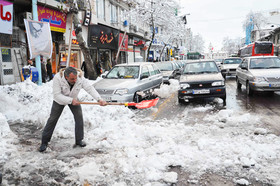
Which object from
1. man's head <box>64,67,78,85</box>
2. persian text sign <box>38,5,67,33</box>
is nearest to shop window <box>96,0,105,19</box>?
persian text sign <box>38,5,67,33</box>

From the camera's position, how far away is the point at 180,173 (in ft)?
11.0

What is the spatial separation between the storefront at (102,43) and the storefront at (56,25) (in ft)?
10.3

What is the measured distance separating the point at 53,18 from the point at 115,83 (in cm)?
907

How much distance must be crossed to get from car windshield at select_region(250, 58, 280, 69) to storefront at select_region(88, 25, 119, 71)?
11.8 m

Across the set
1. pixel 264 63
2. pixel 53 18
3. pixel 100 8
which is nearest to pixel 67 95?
pixel 264 63

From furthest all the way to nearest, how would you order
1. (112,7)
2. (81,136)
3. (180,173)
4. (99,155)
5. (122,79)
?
(112,7), (122,79), (81,136), (99,155), (180,173)

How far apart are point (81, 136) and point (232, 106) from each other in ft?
17.9

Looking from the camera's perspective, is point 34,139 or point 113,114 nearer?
point 34,139

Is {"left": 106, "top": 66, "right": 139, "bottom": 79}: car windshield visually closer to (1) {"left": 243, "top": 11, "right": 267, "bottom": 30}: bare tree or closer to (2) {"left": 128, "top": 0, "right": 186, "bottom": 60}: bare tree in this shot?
(2) {"left": 128, "top": 0, "right": 186, "bottom": 60}: bare tree

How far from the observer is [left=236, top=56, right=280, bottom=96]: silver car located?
848cm

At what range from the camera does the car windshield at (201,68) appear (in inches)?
358

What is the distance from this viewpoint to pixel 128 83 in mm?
7992

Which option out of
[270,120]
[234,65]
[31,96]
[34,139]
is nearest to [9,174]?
[34,139]

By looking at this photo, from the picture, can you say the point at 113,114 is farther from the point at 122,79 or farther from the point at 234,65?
the point at 234,65
